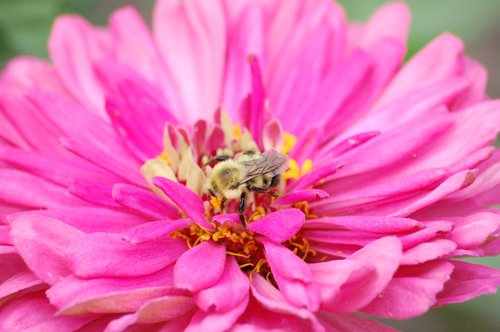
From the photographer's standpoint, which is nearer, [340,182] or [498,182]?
[498,182]

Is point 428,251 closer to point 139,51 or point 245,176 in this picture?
point 245,176

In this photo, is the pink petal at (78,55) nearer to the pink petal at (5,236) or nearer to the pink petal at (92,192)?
the pink petal at (92,192)

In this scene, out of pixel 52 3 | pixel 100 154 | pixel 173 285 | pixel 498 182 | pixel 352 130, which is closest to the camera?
pixel 173 285

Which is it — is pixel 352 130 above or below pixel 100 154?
below

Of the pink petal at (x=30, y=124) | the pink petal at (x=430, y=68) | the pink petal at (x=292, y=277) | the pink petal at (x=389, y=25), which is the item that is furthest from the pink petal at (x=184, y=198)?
the pink petal at (x=389, y=25)

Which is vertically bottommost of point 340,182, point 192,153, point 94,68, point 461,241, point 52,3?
point 461,241

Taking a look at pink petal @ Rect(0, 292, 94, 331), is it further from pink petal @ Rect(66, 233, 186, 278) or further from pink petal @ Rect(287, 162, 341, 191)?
pink petal @ Rect(287, 162, 341, 191)

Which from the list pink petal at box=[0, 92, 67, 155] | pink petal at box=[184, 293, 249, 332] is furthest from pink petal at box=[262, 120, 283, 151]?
pink petal at box=[184, 293, 249, 332]

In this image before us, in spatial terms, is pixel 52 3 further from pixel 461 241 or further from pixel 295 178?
pixel 461 241

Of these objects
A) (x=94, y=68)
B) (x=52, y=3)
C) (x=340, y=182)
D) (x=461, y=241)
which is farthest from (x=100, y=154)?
(x=52, y=3)
